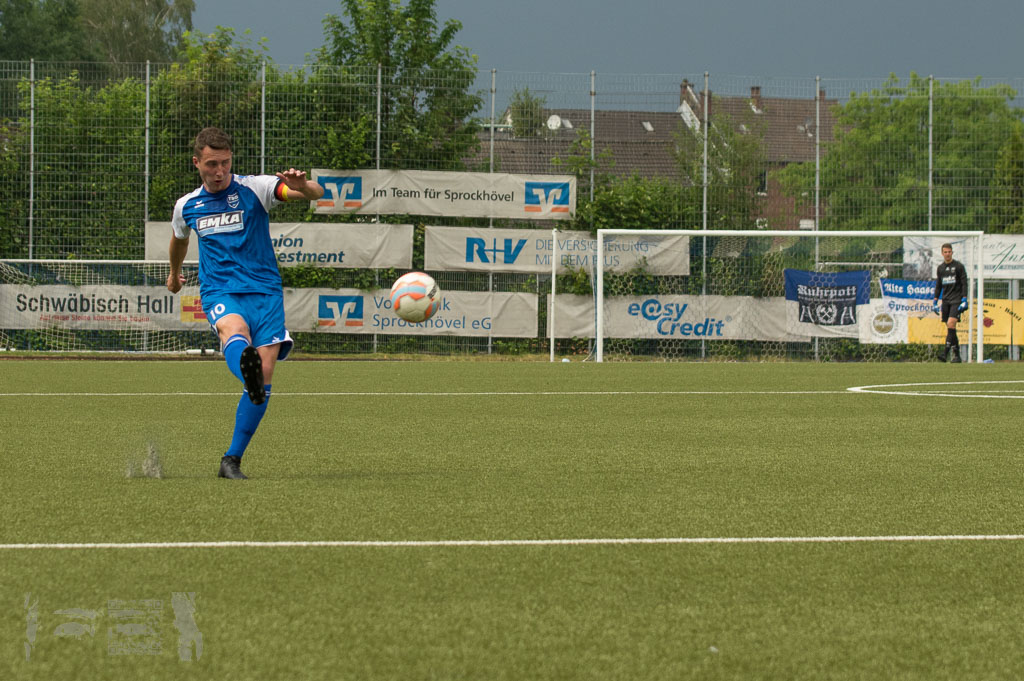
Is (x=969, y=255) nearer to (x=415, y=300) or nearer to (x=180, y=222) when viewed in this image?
(x=415, y=300)

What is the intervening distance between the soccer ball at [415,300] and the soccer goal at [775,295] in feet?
36.8

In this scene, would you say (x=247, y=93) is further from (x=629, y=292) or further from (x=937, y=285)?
(x=937, y=285)

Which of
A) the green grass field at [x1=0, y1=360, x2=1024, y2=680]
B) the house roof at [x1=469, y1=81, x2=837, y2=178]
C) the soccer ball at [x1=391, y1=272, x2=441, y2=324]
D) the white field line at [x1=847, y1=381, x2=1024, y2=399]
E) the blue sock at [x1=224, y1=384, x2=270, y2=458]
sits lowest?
the green grass field at [x1=0, y1=360, x2=1024, y2=680]

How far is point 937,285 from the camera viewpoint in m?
18.9

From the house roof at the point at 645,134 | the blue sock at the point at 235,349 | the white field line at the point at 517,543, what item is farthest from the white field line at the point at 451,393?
the house roof at the point at 645,134

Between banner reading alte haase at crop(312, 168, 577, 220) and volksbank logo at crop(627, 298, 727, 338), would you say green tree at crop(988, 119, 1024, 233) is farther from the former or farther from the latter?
banner reading alte haase at crop(312, 168, 577, 220)

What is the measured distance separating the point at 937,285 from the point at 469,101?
30.4ft

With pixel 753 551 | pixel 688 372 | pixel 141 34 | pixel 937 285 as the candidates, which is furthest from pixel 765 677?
pixel 141 34

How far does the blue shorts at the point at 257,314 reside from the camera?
5707 mm

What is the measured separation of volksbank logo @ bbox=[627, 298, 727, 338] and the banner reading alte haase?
2.56 meters

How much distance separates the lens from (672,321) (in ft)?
68.4

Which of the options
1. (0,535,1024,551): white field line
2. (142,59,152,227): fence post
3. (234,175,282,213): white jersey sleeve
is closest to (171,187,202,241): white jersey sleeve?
(234,175,282,213): white jersey sleeve

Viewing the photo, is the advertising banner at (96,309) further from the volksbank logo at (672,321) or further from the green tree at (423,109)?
the volksbank logo at (672,321)

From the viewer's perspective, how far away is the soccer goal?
2055cm
